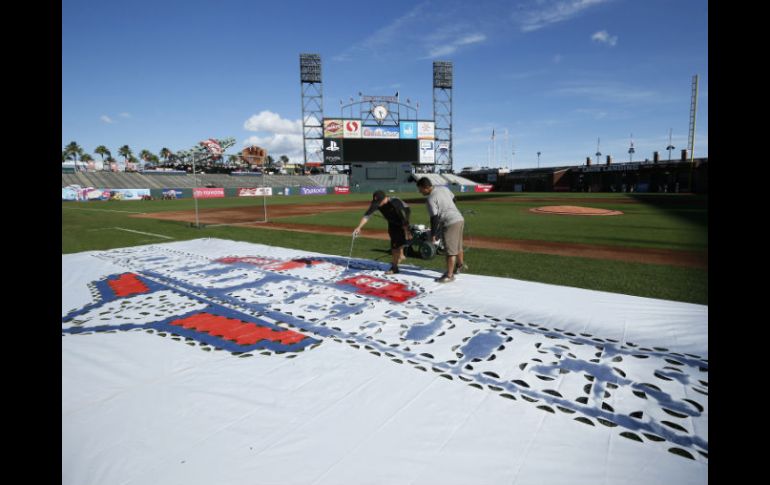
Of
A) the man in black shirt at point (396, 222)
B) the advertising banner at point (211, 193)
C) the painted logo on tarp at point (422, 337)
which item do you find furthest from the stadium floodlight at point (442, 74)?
the painted logo on tarp at point (422, 337)

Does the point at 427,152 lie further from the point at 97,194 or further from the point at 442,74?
the point at 97,194

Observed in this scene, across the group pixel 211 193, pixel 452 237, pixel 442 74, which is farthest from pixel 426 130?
pixel 452 237

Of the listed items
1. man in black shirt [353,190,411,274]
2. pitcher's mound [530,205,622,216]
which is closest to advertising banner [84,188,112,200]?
pitcher's mound [530,205,622,216]

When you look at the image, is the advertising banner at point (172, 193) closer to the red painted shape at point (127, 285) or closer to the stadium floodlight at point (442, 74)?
the red painted shape at point (127, 285)

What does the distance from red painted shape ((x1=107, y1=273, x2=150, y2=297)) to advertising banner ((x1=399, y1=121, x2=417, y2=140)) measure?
189 feet

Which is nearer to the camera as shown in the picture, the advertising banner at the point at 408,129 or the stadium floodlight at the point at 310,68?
the advertising banner at the point at 408,129

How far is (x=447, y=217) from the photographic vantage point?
6.24 metres

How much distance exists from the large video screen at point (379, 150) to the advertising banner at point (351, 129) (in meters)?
0.90

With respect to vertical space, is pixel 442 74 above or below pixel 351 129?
above

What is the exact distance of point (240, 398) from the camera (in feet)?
10.3

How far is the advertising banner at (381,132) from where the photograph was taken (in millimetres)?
60594

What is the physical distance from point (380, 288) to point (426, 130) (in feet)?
200
